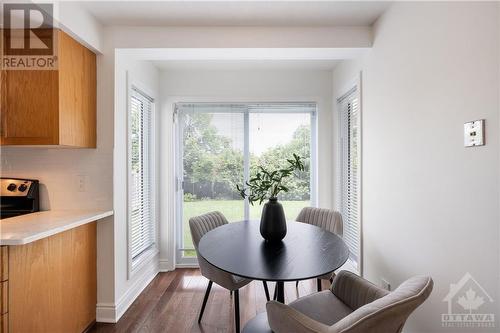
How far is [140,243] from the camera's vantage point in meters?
2.78

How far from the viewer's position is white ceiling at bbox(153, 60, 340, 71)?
2.92 metres

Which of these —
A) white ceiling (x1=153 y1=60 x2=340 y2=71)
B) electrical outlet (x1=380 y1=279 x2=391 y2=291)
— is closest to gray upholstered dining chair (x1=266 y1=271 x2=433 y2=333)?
electrical outlet (x1=380 y1=279 x2=391 y2=291)

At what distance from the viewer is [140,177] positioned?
9.21 ft

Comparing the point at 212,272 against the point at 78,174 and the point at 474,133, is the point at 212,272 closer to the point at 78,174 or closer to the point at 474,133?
the point at 78,174

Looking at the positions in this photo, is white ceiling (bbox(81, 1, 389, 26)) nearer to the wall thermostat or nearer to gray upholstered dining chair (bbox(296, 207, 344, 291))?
the wall thermostat

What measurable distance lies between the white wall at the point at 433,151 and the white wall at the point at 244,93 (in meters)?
0.96

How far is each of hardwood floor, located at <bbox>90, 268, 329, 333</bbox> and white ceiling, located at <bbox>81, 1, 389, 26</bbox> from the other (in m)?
2.55

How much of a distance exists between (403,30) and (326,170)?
69.6 inches

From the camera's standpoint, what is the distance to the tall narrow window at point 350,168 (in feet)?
8.75

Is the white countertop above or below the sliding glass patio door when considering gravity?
below

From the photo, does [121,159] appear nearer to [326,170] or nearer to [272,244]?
[272,244]

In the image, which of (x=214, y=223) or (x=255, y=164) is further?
(x=255, y=164)

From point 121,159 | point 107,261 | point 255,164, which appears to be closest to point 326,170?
point 255,164

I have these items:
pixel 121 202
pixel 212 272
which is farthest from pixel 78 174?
pixel 212 272
